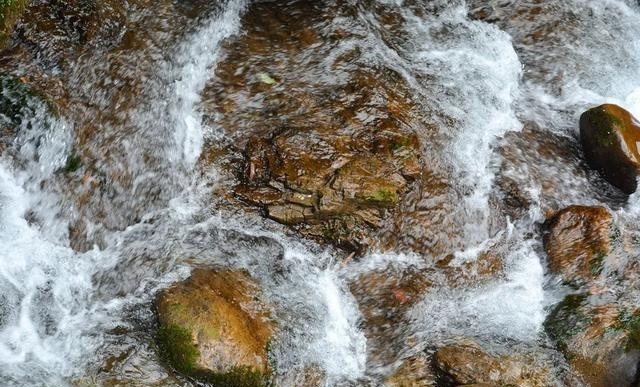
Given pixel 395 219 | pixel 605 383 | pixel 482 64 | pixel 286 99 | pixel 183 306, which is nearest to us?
pixel 183 306

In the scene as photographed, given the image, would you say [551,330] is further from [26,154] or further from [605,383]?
[26,154]

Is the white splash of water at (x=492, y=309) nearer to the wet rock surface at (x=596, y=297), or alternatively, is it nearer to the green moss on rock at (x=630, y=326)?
the wet rock surface at (x=596, y=297)

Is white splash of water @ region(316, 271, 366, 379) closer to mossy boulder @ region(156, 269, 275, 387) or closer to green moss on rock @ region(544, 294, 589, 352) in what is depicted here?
mossy boulder @ region(156, 269, 275, 387)

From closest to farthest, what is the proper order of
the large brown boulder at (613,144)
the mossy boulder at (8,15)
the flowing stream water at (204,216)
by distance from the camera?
1. the flowing stream water at (204,216)
2. the mossy boulder at (8,15)
3. the large brown boulder at (613,144)

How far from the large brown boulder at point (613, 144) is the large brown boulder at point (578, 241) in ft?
2.09

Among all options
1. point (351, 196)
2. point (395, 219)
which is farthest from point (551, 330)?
point (351, 196)

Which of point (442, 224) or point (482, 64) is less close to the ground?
point (482, 64)

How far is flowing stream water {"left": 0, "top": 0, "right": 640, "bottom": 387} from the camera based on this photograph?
496 cm

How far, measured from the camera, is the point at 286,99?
20.6ft

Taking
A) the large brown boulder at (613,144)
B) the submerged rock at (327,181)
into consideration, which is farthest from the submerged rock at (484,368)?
the large brown boulder at (613,144)

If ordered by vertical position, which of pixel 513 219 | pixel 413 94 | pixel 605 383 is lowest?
pixel 605 383

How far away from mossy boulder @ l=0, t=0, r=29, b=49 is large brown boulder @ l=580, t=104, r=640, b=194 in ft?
20.4

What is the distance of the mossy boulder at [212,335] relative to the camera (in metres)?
4.62

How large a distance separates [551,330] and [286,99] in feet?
11.5
